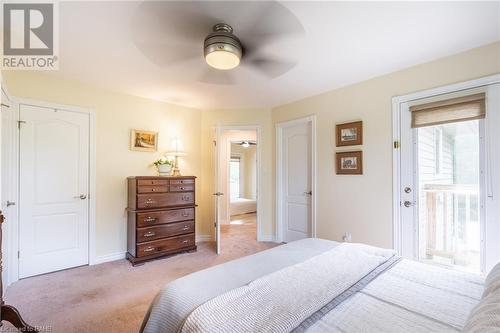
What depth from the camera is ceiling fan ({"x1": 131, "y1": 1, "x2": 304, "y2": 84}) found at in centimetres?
167

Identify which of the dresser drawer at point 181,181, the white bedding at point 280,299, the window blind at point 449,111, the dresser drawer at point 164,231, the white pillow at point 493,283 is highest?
the window blind at point 449,111

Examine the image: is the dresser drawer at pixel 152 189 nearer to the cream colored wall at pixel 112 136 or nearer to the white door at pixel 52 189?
the cream colored wall at pixel 112 136

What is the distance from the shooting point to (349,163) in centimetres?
316

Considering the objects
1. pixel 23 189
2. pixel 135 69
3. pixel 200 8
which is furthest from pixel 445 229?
pixel 23 189

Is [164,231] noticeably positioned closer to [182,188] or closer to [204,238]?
[182,188]

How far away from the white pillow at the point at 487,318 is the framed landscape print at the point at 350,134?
7.66 ft

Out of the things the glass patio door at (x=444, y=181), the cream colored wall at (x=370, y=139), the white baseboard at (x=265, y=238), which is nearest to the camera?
the glass patio door at (x=444, y=181)

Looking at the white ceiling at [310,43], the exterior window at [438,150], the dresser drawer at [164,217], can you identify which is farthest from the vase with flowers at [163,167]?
the exterior window at [438,150]

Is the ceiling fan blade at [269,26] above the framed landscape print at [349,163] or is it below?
above

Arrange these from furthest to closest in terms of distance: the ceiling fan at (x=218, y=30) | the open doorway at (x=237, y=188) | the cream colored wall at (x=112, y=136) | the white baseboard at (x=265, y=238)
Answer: the open doorway at (x=237, y=188) → the white baseboard at (x=265, y=238) → the cream colored wall at (x=112, y=136) → the ceiling fan at (x=218, y=30)

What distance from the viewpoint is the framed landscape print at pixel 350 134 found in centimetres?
306

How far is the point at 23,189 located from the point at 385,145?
427 cm

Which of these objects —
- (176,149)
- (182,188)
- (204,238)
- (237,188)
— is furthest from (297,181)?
(237,188)

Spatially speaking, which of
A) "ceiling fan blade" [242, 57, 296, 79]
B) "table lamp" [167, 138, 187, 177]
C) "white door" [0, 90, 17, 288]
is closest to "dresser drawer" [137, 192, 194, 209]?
"table lamp" [167, 138, 187, 177]
